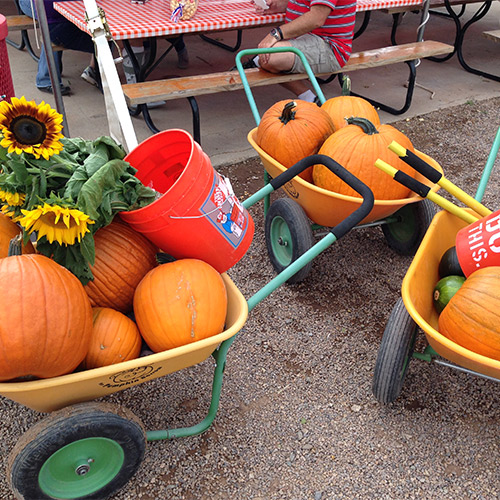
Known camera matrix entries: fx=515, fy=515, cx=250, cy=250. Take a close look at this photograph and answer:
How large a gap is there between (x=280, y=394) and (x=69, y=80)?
4.01 metres

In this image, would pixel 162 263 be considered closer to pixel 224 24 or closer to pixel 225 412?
pixel 225 412

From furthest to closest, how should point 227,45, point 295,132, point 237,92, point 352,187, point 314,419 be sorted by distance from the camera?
point 227,45, point 237,92, point 295,132, point 314,419, point 352,187

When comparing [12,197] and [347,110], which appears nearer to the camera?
[12,197]

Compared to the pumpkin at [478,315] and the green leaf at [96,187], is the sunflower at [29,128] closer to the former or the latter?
the green leaf at [96,187]

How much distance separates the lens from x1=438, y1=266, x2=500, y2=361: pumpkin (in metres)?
1.49

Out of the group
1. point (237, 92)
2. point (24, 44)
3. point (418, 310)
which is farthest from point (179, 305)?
point (24, 44)

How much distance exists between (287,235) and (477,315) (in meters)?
1.23

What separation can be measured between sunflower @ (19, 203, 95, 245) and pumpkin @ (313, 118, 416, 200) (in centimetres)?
122

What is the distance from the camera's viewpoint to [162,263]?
1683 mm

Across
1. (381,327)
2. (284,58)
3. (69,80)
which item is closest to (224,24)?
(284,58)

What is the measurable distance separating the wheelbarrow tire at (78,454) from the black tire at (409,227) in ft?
5.77

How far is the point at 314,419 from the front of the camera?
6.64 feet

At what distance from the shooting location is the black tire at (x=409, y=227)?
2590mm

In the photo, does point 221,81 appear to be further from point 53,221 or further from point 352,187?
point 53,221
